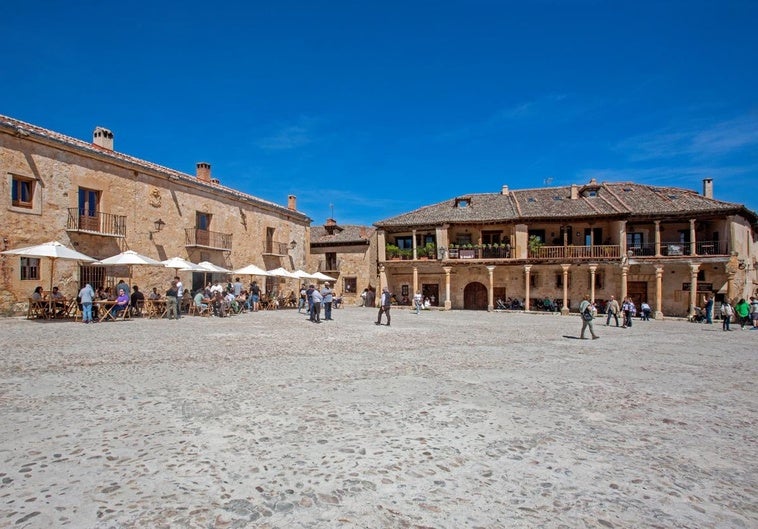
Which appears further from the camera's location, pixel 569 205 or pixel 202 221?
pixel 569 205

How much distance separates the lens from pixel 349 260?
3266 centimetres

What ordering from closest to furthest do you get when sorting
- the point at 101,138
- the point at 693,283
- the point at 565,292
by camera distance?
1. the point at 101,138
2. the point at 693,283
3. the point at 565,292

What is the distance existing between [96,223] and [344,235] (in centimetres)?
1919

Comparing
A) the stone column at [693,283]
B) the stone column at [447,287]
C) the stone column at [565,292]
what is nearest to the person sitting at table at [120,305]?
the stone column at [447,287]

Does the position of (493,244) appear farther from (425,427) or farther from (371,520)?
(371,520)

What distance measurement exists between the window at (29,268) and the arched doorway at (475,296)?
77.7 ft

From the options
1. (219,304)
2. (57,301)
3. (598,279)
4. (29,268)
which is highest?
(29,268)

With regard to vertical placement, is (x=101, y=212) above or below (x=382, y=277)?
above

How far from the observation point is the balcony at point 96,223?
15.8 metres

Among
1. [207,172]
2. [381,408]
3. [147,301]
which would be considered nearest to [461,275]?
[207,172]

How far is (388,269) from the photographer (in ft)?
102

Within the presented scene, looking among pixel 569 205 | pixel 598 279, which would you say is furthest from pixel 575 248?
pixel 569 205

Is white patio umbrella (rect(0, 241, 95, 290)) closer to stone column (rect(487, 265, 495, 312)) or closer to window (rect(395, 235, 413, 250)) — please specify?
window (rect(395, 235, 413, 250))

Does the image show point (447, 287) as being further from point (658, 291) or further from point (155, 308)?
point (155, 308)
